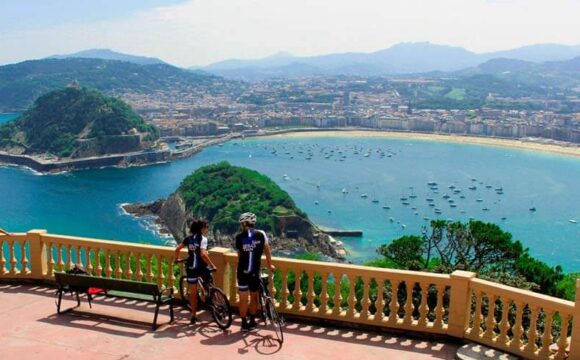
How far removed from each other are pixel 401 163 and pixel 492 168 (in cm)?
1881

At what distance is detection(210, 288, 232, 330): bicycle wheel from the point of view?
7641mm

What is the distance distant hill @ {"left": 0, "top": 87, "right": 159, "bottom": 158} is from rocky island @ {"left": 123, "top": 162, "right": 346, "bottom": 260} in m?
51.2

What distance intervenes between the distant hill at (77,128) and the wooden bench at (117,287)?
124423 mm

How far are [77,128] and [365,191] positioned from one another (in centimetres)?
7334

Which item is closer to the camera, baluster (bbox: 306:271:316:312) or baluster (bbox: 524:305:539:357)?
baluster (bbox: 524:305:539:357)

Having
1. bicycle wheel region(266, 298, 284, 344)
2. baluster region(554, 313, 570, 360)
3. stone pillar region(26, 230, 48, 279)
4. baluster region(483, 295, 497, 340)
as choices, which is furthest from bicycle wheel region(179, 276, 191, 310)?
baluster region(554, 313, 570, 360)

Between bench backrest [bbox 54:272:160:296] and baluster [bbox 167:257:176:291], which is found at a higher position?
bench backrest [bbox 54:272:160:296]

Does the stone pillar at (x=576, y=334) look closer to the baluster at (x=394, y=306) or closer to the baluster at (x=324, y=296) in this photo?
the baluster at (x=394, y=306)

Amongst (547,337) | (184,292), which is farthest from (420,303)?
(184,292)

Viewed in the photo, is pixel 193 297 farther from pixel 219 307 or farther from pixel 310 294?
pixel 310 294

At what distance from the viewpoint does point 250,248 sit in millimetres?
7324

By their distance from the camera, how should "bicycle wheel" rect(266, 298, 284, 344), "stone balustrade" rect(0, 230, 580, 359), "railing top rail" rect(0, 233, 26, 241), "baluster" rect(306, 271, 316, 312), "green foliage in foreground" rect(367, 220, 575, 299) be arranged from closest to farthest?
"stone balustrade" rect(0, 230, 580, 359), "bicycle wheel" rect(266, 298, 284, 344), "baluster" rect(306, 271, 316, 312), "railing top rail" rect(0, 233, 26, 241), "green foliage in foreground" rect(367, 220, 575, 299)

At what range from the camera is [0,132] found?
142 m

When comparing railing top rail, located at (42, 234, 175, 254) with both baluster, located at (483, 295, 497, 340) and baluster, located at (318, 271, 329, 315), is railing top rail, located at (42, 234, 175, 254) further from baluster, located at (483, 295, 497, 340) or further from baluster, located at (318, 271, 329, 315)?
baluster, located at (483, 295, 497, 340)
